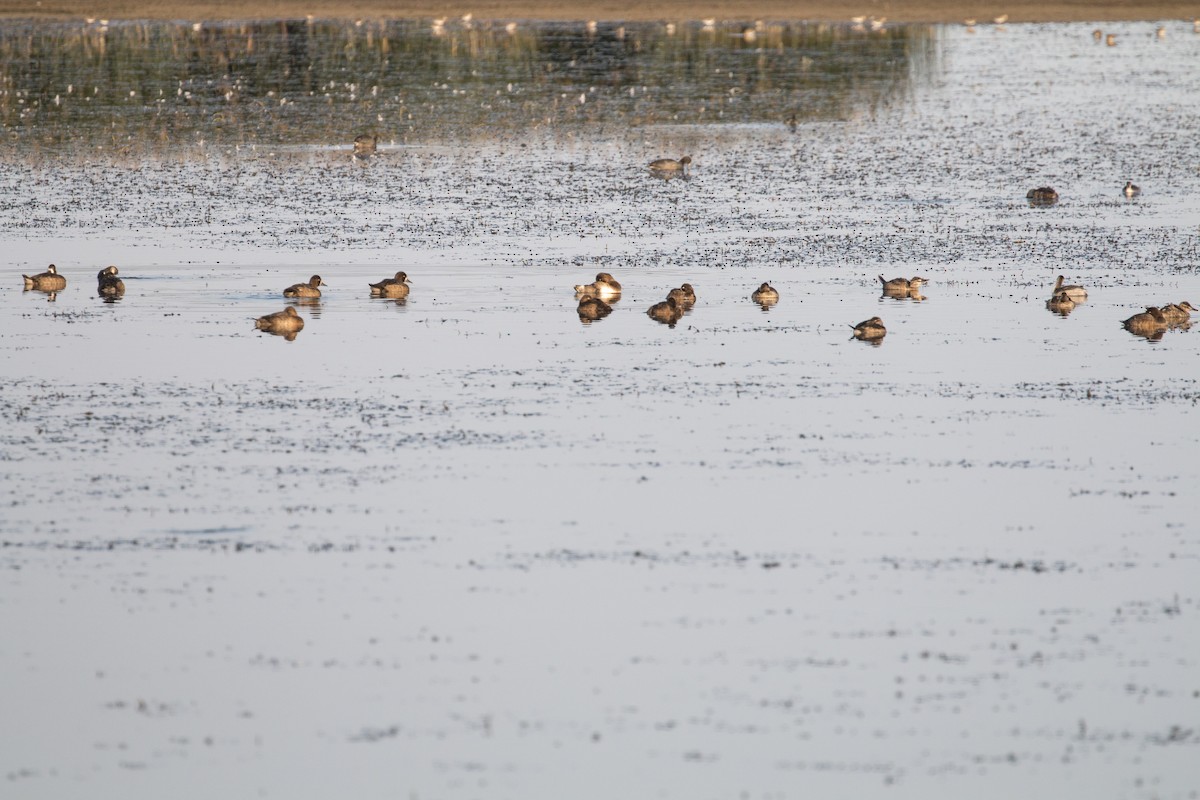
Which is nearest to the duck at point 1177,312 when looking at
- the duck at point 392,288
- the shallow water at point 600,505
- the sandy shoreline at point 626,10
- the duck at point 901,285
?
the shallow water at point 600,505

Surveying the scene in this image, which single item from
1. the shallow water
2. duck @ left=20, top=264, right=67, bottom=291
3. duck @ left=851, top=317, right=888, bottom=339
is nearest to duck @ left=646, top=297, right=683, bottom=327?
the shallow water

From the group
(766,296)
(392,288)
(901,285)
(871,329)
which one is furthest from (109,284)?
(901,285)

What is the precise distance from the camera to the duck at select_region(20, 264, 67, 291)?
24217mm

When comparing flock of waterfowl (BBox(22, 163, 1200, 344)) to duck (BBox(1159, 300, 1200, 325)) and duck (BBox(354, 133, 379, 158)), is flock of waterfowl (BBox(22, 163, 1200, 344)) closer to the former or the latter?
duck (BBox(1159, 300, 1200, 325))

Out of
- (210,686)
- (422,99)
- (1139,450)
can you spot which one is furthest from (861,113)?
(210,686)

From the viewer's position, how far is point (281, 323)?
70.9 ft

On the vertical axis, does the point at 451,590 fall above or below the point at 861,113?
below

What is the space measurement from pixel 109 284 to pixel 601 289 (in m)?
6.28

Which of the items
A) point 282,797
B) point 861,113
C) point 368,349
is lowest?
point 282,797

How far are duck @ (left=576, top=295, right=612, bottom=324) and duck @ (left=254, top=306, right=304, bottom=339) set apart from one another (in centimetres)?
332

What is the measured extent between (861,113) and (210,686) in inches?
1391

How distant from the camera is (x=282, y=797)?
1000 cm

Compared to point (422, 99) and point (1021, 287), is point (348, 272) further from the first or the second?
point (422, 99)

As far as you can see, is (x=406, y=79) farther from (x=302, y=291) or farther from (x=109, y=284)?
(x=302, y=291)
